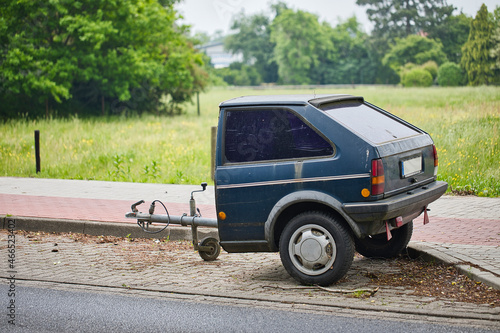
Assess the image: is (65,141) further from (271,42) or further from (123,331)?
(271,42)

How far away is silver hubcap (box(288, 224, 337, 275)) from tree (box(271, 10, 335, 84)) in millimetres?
71076

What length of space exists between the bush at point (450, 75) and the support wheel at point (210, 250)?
67.6 feet

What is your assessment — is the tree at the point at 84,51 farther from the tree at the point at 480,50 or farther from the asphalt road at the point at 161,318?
the asphalt road at the point at 161,318

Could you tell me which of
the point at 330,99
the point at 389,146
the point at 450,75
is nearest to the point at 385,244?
the point at 389,146

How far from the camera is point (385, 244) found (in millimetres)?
6547

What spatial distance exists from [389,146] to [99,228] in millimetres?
4646

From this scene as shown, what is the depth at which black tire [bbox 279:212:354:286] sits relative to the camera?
17.7ft

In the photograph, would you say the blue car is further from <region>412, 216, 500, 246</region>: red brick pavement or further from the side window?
<region>412, 216, 500, 246</region>: red brick pavement

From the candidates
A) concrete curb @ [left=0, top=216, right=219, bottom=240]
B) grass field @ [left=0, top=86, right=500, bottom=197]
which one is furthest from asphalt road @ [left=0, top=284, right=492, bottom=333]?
grass field @ [left=0, top=86, right=500, bottom=197]

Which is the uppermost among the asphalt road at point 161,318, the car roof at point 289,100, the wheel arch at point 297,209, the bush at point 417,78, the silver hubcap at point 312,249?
the bush at point 417,78

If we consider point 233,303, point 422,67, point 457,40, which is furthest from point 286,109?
point 422,67

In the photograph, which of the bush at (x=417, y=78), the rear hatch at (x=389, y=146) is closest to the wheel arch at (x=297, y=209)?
the rear hatch at (x=389, y=146)

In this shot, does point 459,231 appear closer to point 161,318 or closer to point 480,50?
point 161,318

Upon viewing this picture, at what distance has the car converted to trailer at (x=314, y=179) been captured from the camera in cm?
535
